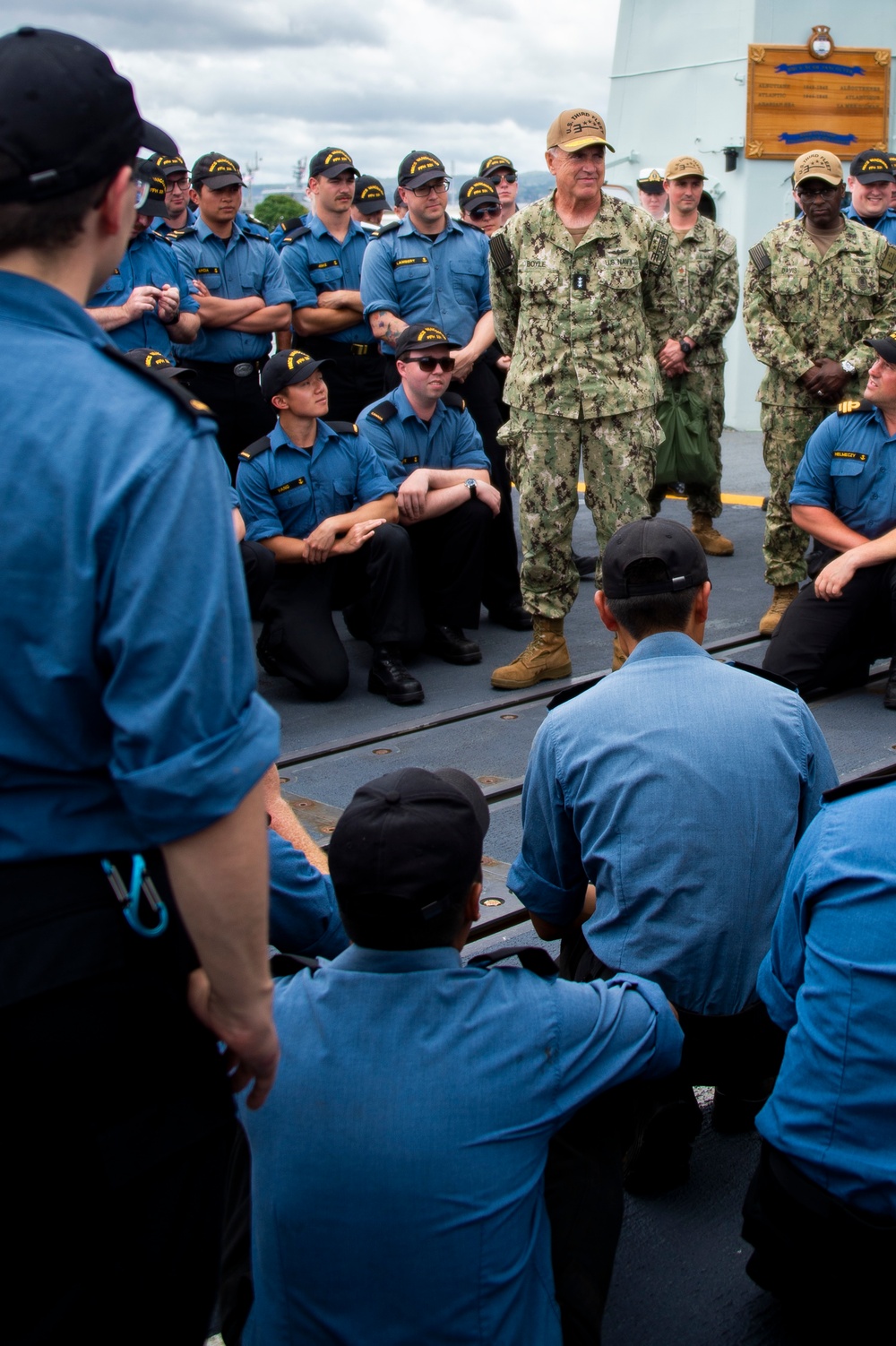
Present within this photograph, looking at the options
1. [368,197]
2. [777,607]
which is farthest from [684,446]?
[368,197]

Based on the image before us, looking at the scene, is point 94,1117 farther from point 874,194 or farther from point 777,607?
point 874,194

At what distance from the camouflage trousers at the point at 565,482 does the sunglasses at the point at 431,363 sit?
0.44 m

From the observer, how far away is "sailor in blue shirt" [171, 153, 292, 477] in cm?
597

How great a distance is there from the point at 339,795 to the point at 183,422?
2.86 metres

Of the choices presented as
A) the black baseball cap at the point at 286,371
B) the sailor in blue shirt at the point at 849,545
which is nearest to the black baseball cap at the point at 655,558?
the sailor in blue shirt at the point at 849,545

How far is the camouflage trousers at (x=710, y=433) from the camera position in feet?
22.3

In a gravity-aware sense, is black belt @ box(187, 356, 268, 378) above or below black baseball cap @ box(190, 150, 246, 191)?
below

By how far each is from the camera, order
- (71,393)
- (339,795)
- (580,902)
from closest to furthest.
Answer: (71,393), (580,902), (339,795)

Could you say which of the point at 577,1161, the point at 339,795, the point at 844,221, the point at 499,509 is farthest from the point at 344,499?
the point at 577,1161

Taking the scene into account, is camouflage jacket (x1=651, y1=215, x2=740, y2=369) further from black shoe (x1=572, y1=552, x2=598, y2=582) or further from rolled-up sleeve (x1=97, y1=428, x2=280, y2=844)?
rolled-up sleeve (x1=97, y1=428, x2=280, y2=844)

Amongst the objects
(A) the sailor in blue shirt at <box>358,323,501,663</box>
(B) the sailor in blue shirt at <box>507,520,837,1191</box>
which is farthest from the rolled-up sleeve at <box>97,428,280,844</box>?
(A) the sailor in blue shirt at <box>358,323,501,663</box>

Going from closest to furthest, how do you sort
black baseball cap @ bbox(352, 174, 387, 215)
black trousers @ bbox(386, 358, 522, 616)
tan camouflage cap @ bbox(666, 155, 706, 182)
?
black trousers @ bbox(386, 358, 522, 616) → tan camouflage cap @ bbox(666, 155, 706, 182) → black baseball cap @ bbox(352, 174, 387, 215)

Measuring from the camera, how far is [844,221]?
18.6ft

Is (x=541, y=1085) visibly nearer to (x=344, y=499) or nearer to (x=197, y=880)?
(x=197, y=880)
